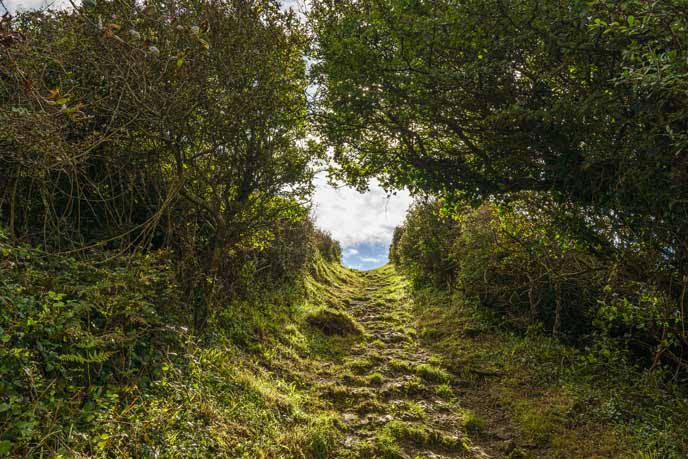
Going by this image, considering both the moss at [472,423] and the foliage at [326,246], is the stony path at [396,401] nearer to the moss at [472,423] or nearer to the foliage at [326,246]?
the moss at [472,423]

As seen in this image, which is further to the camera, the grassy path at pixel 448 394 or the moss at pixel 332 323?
the moss at pixel 332 323

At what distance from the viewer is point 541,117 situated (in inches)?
243

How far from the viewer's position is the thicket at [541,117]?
5.28 m

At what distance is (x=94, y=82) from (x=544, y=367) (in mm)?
11585

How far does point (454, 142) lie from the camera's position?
8250mm

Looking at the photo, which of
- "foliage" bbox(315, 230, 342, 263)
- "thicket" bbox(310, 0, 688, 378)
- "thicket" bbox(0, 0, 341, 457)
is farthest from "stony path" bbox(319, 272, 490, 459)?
"foliage" bbox(315, 230, 342, 263)

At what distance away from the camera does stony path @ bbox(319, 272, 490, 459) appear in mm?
6324

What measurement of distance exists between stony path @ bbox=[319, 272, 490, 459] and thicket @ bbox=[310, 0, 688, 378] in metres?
4.13

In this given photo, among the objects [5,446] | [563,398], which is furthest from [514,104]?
[5,446]

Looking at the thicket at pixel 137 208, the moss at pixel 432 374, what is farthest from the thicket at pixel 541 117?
the moss at pixel 432 374

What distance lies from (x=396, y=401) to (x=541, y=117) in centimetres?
639

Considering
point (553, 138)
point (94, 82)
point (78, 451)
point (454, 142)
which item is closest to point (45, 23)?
point (94, 82)

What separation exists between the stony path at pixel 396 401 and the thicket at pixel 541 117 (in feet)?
13.5

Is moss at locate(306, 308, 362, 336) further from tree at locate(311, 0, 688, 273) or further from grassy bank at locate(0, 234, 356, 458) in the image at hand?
tree at locate(311, 0, 688, 273)
